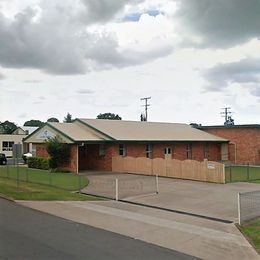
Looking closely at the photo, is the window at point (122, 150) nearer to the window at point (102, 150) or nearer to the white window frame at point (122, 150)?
the white window frame at point (122, 150)

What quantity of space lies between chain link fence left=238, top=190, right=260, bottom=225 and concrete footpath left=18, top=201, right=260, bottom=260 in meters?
1.01

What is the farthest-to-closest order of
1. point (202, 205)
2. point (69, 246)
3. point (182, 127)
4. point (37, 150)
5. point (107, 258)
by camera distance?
point (182, 127) → point (37, 150) → point (202, 205) → point (69, 246) → point (107, 258)

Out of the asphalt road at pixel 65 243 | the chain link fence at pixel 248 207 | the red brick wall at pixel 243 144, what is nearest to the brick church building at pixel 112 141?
the red brick wall at pixel 243 144

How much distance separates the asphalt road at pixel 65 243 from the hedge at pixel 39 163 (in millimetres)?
21356

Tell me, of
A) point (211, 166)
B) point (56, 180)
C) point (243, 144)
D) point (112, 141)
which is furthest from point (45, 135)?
point (243, 144)

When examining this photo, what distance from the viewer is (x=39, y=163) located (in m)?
36.1

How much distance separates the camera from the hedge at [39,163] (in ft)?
115

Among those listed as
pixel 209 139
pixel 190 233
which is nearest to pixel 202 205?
pixel 190 233

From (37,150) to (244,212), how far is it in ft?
89.7

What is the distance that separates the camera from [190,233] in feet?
40.9

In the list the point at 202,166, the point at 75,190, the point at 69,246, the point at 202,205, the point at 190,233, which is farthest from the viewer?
the point at 202,166

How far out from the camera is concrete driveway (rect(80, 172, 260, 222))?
16.8 m

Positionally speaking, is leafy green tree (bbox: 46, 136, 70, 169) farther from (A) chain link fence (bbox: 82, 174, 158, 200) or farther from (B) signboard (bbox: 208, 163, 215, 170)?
(B) signboard (bbox: 208, 163, 215, 170)

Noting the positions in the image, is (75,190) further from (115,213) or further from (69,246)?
(69,246)
